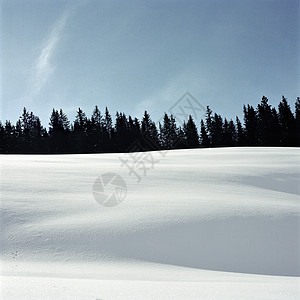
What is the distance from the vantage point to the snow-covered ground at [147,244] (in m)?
1.60

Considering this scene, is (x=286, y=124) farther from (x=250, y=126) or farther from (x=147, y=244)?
(x=147, y=244)

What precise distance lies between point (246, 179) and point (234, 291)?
3.68 metres

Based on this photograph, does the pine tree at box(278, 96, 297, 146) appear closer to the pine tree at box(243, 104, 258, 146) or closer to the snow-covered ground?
the pine tree at box(243, 104, 258, 146)

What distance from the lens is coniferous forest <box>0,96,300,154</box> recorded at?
36.8 metres

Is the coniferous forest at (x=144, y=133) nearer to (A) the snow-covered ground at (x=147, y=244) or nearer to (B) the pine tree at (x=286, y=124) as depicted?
(B) the pine tree at (x=286, y=124)

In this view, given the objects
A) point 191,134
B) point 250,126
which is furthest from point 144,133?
point 250,126

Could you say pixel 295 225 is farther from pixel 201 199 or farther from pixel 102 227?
pixel 102 227

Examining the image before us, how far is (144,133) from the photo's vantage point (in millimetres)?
42969

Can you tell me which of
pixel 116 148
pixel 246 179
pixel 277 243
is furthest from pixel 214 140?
pixel 277 243

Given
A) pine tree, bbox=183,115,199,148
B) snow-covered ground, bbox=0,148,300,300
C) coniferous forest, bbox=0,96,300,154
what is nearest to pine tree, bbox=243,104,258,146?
coniferous forest, bbox=0,96,300,154

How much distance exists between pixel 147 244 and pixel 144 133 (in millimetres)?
40772

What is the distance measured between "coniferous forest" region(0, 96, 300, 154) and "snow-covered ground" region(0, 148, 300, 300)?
32.4m

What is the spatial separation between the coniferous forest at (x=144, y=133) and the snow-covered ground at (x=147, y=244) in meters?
32.4

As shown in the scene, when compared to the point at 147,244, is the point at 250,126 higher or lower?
higher
